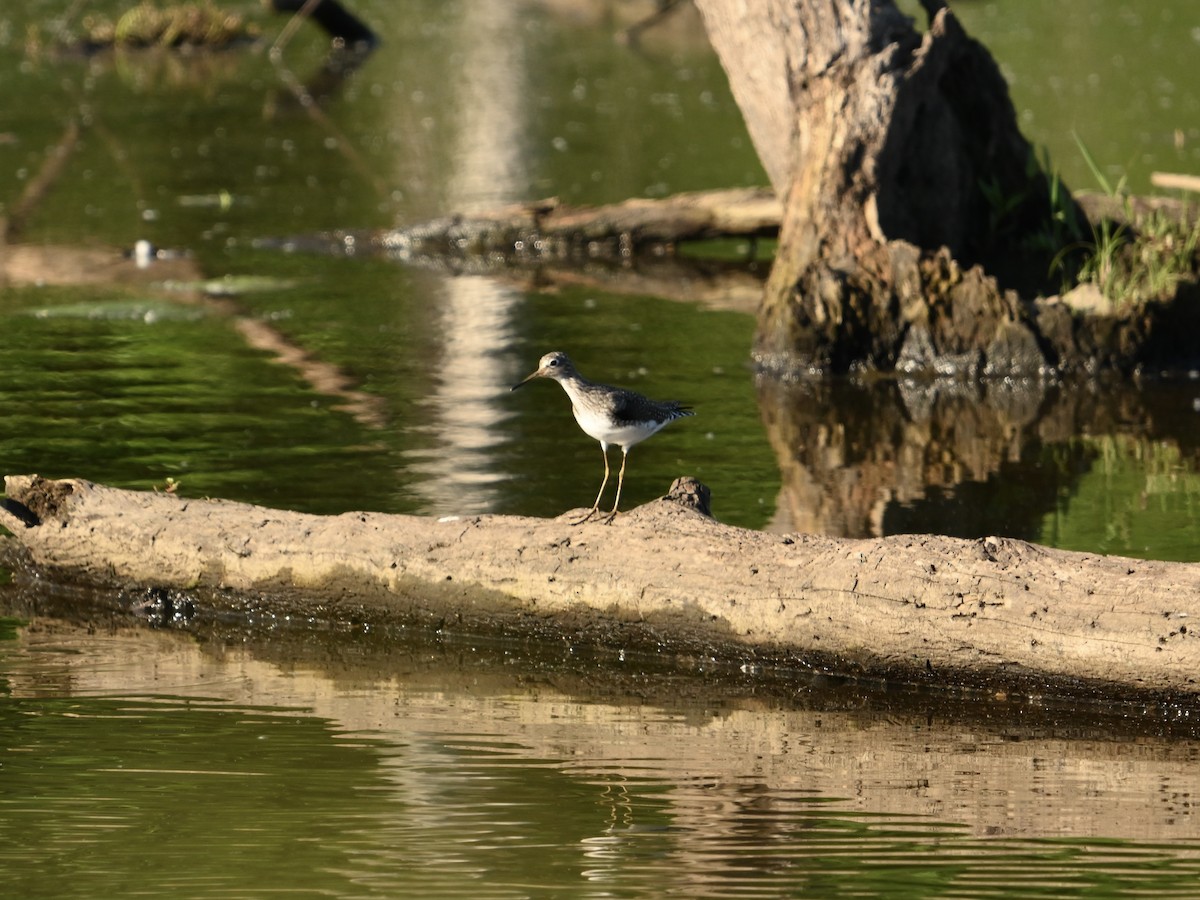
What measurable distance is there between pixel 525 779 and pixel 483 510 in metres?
3.55

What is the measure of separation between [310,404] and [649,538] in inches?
212

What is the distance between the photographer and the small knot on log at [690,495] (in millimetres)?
8570

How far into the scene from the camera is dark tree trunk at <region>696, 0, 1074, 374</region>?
557 inches

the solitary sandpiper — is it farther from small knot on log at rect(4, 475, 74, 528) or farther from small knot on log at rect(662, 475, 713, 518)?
small knot on log at rect(4, 475, 74, 528)

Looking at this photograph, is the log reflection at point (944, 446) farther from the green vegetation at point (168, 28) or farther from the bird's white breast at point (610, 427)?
the green vegetation at point (168, 28)

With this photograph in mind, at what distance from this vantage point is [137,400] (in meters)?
13.2

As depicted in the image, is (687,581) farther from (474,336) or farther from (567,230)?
(567,230)

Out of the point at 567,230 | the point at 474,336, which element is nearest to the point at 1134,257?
the point at 474,336

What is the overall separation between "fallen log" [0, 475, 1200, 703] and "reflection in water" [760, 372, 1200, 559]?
7.31ft

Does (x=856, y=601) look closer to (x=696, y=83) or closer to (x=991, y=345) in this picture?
(x=991, y=345)

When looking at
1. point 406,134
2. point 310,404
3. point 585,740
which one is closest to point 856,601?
point 585,740

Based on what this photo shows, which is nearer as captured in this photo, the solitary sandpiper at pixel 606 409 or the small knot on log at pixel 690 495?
the small knot on log at pixel 690 495

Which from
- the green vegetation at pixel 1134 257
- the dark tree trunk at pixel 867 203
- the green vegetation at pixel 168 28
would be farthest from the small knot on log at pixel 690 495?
the green vegetation at pixel 168 28

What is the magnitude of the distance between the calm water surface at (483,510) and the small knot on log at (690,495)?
69cm
